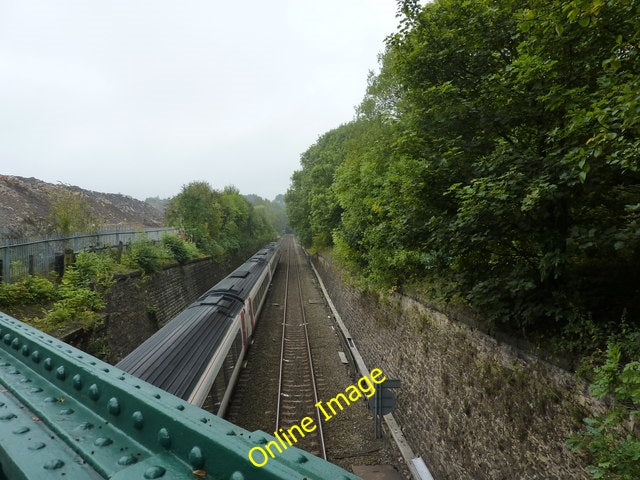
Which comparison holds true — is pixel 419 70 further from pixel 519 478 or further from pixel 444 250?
pixel 519 478

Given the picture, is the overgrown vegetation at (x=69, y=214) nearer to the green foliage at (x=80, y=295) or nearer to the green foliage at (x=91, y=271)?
the green foliage at (x=80, y=295)

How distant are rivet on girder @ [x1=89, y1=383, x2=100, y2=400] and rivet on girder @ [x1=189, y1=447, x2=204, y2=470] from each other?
0.78 m

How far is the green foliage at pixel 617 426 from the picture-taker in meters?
2.93

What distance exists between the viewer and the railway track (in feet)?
29.2

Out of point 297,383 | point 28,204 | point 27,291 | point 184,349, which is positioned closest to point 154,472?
point 184,349

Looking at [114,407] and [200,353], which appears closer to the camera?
[114,407]

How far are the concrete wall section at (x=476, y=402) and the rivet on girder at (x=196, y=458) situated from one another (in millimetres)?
4377

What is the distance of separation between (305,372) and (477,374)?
7.35 m

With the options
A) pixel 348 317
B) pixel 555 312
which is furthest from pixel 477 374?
pixel 348 317

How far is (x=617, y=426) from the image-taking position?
→ 354 cm

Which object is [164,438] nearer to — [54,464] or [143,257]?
[54,464]

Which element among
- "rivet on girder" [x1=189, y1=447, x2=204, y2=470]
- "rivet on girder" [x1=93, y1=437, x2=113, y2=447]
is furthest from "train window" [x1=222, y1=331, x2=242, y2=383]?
"rivet on girder" [x1=189, y1=447, x2=204, y2=470]

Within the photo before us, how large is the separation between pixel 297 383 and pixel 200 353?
5169 mm

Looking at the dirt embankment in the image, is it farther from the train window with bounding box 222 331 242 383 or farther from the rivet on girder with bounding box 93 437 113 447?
the rivet on girder with bounding box 93 437 113 447
